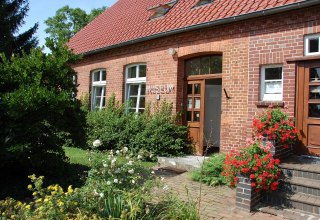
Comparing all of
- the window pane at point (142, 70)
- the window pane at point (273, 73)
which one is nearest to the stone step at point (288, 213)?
the window pane at point (273, 73)

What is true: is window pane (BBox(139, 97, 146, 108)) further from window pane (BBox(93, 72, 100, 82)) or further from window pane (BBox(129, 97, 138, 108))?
window pane (BBox(93, 72, 100, 82))

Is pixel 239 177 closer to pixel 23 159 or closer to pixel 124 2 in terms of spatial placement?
pixel 23 159

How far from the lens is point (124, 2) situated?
59.0ft

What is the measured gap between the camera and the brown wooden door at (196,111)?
32.6ft

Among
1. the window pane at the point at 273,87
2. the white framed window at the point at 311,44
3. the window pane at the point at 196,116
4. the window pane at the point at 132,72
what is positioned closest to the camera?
the white framed window at the point at 311,44

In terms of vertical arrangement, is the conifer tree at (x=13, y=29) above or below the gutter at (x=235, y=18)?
above

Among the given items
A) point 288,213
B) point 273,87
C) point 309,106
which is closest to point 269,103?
point 273,87

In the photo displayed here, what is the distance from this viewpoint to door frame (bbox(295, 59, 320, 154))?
23.7 feet

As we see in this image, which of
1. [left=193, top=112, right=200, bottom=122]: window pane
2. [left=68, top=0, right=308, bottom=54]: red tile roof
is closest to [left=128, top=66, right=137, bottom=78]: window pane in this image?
A: [left=68, top=0, right=308, bottom=54]: red tile roof

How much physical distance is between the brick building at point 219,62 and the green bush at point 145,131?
42 centimetres

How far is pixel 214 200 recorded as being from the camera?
5836 millimetres

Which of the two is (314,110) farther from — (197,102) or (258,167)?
(197,102)

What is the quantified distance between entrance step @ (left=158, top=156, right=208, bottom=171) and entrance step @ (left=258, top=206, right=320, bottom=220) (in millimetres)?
2720

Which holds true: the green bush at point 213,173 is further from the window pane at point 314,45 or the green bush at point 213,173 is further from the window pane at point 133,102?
the window pane at point 133,102
